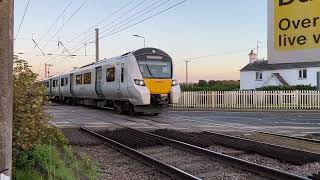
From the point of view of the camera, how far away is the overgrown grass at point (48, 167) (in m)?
7.30

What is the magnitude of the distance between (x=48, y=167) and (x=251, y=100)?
30.5 m

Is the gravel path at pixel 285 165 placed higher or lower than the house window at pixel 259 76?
lower

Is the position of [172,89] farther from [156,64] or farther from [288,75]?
[288,75]

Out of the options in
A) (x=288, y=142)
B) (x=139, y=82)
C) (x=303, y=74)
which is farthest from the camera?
(x=303, y=74)

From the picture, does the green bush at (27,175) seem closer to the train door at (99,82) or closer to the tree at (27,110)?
the tree at (27,110)

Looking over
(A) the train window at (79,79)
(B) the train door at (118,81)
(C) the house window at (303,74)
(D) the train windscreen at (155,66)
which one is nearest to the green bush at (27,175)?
(D) the train windscreen at (155,66)

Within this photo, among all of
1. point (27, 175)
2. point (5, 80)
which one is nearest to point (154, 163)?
point (27, 175)

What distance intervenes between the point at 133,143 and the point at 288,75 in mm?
51738

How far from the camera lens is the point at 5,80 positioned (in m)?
4.69

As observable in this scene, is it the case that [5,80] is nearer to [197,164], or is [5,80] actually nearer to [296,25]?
[296,25]

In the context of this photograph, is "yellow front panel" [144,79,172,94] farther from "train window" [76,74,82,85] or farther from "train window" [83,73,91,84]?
"train window" [76,74,82,85]

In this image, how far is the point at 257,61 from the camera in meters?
74.4

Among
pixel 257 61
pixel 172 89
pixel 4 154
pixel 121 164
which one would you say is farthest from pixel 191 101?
pixel 257 61

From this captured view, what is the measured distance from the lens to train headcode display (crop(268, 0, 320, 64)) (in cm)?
305
